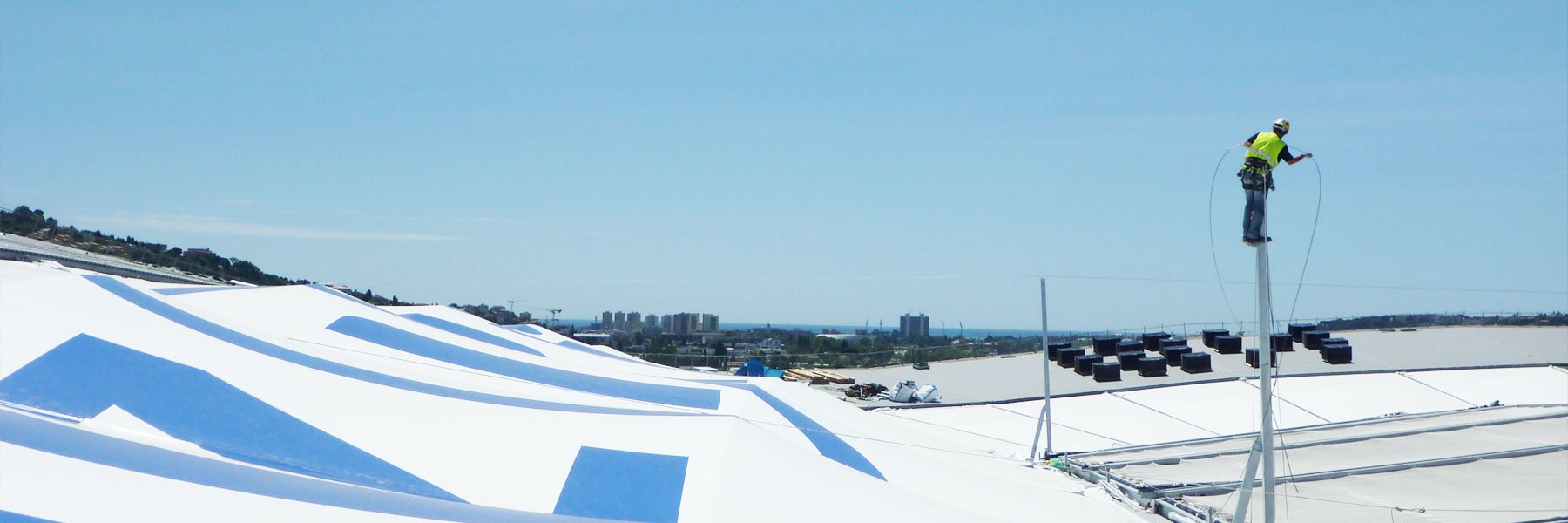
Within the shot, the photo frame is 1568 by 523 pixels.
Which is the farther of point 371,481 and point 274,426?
point 274,426

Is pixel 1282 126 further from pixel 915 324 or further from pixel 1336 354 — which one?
Answer: pixel 915 324

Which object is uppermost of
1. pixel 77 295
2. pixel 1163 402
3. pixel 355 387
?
pixel 77 295

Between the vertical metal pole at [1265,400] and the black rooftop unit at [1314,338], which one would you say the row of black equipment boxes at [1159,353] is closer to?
the black rooftop unit at [1314,338]

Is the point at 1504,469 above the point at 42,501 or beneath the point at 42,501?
beneath

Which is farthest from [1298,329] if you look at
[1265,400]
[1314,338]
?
[1265,400]

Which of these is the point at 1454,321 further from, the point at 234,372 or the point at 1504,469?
the point at 234,372

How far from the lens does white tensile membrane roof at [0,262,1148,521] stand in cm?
617

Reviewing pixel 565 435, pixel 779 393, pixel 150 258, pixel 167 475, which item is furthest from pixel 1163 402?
pixel 150 258

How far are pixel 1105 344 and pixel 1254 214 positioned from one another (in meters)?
14.9

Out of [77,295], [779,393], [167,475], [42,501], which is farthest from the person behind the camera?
[779,393]

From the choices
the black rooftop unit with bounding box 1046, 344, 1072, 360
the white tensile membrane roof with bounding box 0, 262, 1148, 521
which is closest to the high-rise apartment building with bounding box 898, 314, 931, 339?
the black rooftop unit with bounding box 1046, 344, 1072, 360

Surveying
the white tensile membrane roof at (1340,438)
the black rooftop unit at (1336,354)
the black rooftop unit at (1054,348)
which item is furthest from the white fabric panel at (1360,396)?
the black rooftop unit at (1054,348)

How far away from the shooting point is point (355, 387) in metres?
9.66

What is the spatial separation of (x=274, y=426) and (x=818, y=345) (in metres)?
24.1
